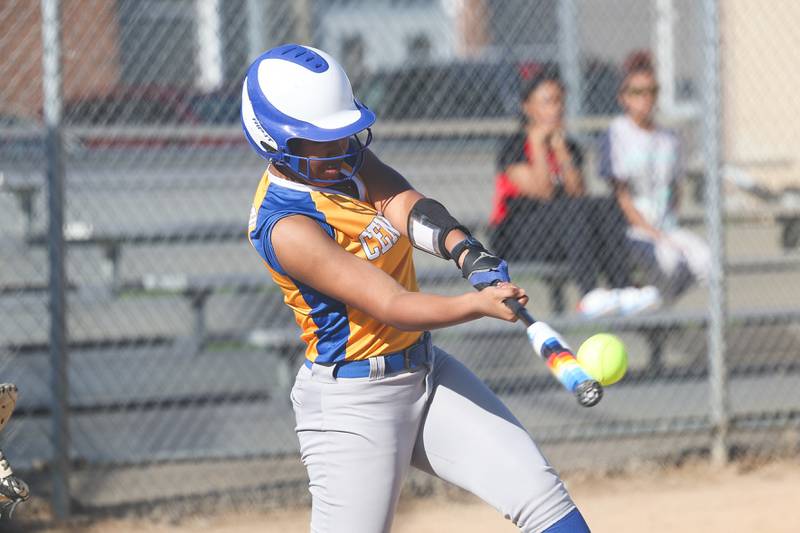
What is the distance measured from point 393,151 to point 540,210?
4.26 ft

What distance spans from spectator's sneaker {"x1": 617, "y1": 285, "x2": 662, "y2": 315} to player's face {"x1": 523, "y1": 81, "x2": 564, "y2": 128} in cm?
100

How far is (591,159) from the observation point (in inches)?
291

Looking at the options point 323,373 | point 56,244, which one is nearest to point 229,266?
point 56,244

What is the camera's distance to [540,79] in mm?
5801

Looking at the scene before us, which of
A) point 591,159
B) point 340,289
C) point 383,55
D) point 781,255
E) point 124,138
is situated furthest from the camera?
point 383,55

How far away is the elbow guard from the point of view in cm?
288

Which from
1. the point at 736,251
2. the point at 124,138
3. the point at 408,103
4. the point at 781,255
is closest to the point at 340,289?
the point at 124,138

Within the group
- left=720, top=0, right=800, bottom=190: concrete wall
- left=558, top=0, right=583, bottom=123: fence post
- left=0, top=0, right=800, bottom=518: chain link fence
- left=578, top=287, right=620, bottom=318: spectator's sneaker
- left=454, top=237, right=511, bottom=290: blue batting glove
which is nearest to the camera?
left=454, top=237, right=511, bottom=290: blue batting glove

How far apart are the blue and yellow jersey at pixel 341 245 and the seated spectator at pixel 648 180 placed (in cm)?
323

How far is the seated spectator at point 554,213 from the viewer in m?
5.80

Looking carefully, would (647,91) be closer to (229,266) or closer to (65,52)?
(229,266)

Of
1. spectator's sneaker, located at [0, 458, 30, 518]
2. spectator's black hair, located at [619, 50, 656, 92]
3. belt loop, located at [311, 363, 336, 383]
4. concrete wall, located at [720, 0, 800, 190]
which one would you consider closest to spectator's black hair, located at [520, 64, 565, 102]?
spectator's black hair, located at [619, 50, 656, 92]

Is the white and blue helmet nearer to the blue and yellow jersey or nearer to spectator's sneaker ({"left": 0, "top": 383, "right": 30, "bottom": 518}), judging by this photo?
the blue and yellow jersey

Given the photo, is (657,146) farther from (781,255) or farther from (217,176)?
(217,176)
